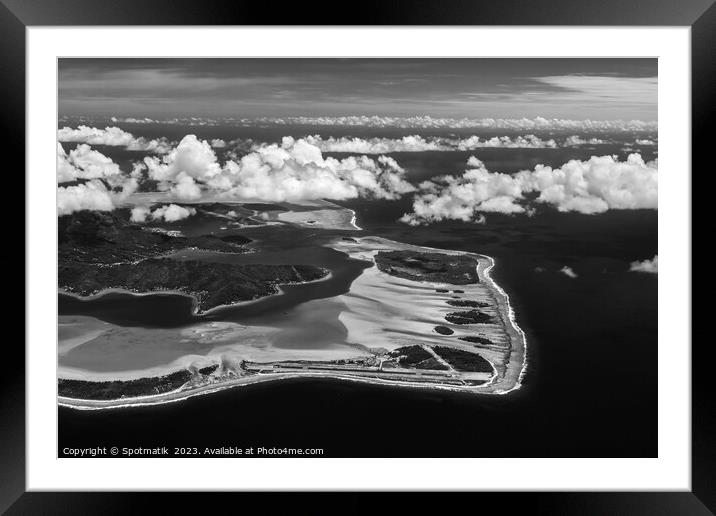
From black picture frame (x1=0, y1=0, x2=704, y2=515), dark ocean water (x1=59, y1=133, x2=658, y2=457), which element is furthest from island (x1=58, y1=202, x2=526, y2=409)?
black picture frame (x1=0, y1=0, x2=704, y2=515)

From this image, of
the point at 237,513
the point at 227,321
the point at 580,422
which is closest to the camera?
the point at 237,513

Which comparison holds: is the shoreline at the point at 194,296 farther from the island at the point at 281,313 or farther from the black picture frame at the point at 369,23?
the black picture frame at the point at 369,23

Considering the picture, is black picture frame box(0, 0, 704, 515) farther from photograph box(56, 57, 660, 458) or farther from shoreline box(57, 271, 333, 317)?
shoreline box(57, 271, 333, 317)

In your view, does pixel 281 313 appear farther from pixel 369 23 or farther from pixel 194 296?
pixel 369 23

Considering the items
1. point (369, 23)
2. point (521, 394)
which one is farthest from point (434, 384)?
point (369, 23)

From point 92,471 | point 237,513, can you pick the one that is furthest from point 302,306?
point 92,471

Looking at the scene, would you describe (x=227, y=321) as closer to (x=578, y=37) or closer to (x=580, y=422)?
(x=580, y=422)
